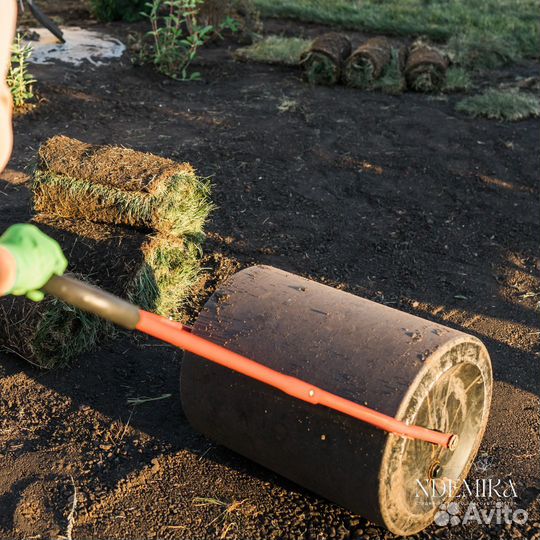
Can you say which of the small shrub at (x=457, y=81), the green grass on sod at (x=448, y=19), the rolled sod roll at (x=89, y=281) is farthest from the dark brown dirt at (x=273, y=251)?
the green grass on sod at (x=448, y=19)

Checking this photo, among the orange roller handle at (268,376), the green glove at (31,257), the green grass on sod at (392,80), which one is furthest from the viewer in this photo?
the green grass on sod at (392,80)

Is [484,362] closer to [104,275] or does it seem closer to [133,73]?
[104,275]

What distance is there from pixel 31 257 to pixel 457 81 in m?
6.87

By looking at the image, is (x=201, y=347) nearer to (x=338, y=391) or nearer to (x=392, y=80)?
(x=338, y=391)

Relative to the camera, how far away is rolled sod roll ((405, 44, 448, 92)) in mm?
8164

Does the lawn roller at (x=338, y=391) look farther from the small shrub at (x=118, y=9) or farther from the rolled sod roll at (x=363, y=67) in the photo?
the small shrub at (x=118, y=9)

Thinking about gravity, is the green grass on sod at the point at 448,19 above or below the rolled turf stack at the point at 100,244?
below

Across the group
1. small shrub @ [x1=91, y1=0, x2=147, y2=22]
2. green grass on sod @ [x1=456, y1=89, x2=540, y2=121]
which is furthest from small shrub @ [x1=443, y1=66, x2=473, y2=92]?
small shrub @ [x1=91, y1=0, x2=147, y2=22]

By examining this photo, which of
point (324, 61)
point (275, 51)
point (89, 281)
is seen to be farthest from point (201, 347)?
point (275, 51)

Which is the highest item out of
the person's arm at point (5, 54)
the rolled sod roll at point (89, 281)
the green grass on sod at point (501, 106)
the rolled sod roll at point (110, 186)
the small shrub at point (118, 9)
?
the person's arm at point (5, 54)

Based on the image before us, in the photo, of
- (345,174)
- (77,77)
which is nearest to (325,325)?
(345,174)

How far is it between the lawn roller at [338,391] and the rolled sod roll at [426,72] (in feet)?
18.1

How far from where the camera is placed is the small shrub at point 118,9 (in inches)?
411

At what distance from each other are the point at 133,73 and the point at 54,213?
14.5ft
